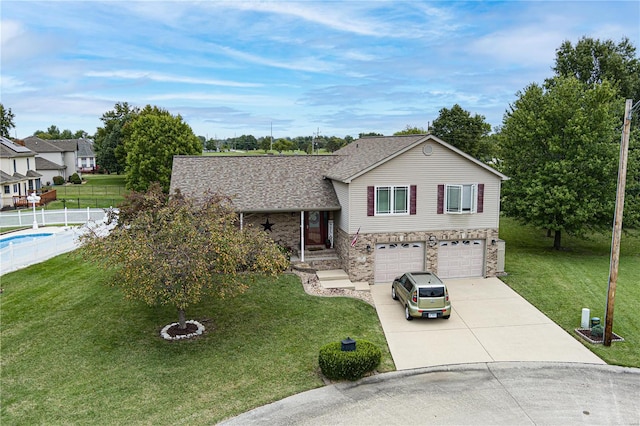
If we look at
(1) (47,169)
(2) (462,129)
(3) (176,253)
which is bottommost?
(3) (176,253)

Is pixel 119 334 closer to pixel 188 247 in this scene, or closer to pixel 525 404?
pixel 188 247

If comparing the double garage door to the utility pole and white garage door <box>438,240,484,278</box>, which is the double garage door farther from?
the utility pole

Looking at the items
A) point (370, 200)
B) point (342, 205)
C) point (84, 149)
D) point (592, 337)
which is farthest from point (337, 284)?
point (84, 149)

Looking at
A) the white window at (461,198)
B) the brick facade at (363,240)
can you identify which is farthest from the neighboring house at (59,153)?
the white window at (461,198)

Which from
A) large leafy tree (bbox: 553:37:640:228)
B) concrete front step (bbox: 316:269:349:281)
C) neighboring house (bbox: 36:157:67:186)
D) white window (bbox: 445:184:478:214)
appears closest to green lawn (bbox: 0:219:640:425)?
concrete front step (bbox: 316:269:349:281)

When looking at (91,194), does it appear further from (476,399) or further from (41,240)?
(476,399)

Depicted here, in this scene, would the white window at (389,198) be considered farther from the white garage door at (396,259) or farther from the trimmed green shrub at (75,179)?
the trimmed green shrub at (75,179)

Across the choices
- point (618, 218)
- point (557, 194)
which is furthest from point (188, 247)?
point (557, 194)
